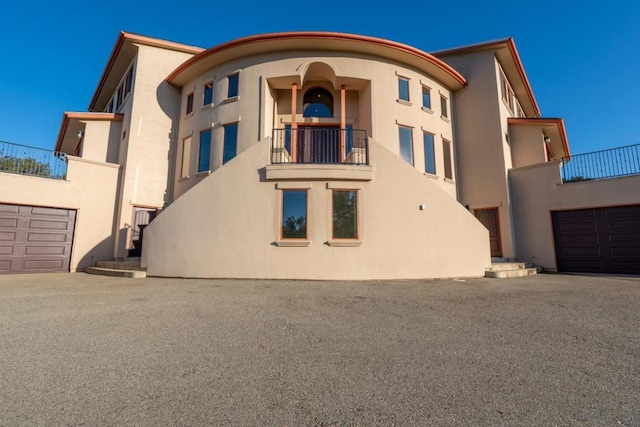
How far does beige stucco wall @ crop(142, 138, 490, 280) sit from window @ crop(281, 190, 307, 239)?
20 centimetres

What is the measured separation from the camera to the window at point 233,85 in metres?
13.8

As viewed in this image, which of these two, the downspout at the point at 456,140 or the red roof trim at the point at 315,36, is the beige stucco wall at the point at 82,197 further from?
the downspout at the point at 456,140

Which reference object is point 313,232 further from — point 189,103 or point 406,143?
point 189,103

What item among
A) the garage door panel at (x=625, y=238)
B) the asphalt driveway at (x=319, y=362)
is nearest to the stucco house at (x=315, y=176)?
the garage door panel at (x=625, y=238)

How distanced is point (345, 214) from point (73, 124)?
15.8 metres

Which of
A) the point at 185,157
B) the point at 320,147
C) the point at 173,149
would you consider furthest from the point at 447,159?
the point at 173,149

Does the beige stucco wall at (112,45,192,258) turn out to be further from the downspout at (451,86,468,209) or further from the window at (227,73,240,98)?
the downspout at (451,86,468,209)

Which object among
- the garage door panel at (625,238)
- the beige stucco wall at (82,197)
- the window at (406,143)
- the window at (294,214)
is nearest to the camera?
the window at (294,214)

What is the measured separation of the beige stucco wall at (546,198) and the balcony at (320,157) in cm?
765

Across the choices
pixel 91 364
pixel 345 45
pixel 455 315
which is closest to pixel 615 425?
pixel 455 315

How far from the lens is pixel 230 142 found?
13391mm

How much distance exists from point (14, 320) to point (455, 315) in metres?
6.84

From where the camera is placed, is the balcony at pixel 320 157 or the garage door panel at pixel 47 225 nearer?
the balcony at pixel 320 157

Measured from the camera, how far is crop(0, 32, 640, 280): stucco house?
9555 mm
